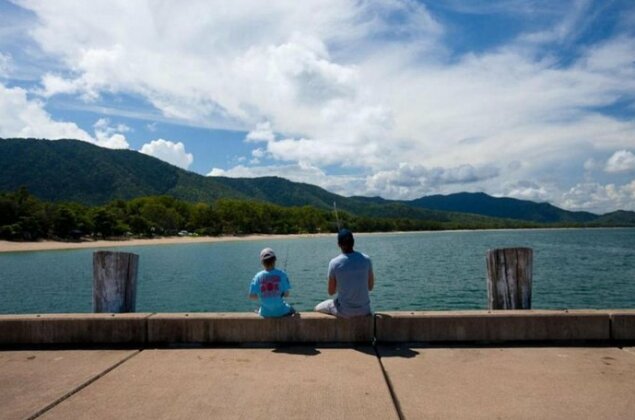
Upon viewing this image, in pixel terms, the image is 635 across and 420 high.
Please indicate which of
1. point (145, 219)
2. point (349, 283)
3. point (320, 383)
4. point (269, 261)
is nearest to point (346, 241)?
point (349, 283)

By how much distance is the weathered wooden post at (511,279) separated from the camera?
295 inches

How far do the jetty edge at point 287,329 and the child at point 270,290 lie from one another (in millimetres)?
169

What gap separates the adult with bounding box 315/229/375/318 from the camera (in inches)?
267

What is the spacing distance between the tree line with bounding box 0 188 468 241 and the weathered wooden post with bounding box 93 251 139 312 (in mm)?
40340

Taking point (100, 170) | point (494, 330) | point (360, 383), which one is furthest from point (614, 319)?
point (100, 170)

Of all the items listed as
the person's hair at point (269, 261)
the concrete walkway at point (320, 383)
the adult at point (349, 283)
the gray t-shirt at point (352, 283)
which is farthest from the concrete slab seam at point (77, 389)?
the gray t-shirt at point (352, 283)

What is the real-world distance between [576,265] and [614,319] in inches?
1732

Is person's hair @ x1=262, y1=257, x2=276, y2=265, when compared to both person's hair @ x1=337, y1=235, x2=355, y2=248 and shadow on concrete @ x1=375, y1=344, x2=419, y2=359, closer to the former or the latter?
person's hair @ x1=337, y1=235, x2=355, y2=248

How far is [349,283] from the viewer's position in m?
6.91

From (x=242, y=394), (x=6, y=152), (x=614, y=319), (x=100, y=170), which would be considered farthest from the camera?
(x=100, y=170)

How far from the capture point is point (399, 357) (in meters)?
6.10

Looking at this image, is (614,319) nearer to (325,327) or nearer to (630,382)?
(630,382)

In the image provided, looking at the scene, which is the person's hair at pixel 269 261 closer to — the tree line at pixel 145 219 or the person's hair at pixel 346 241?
the person's hair at pixel 346 241

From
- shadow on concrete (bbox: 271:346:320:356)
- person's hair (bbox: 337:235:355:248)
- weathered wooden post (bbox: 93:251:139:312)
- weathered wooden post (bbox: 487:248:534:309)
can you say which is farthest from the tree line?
shadow on concrete (bbox: 271:346:320:356)
